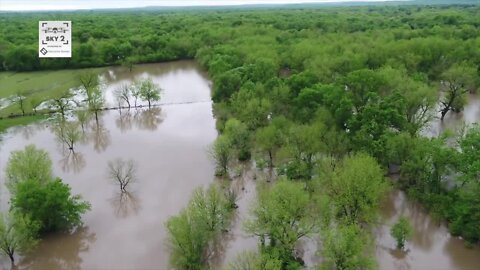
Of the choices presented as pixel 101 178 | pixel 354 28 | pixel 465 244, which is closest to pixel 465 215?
pixel 465 244

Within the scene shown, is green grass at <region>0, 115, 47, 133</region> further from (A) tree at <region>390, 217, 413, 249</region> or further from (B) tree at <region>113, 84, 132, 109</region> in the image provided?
(A) tree at <region>390, 217, 413, 249</region>

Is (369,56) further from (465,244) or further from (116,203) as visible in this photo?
(116,203)

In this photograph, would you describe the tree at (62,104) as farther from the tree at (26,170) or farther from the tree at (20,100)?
the tree at (26,170)

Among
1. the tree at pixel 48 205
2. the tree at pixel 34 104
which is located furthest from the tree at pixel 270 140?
the tree at pixel 34 104

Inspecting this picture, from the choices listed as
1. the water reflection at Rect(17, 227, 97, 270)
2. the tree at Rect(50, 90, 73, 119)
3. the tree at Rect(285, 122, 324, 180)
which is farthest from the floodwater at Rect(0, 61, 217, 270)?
the tree at Rect(285, 122, 324, 180)

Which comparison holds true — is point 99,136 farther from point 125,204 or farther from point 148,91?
point 125,204
